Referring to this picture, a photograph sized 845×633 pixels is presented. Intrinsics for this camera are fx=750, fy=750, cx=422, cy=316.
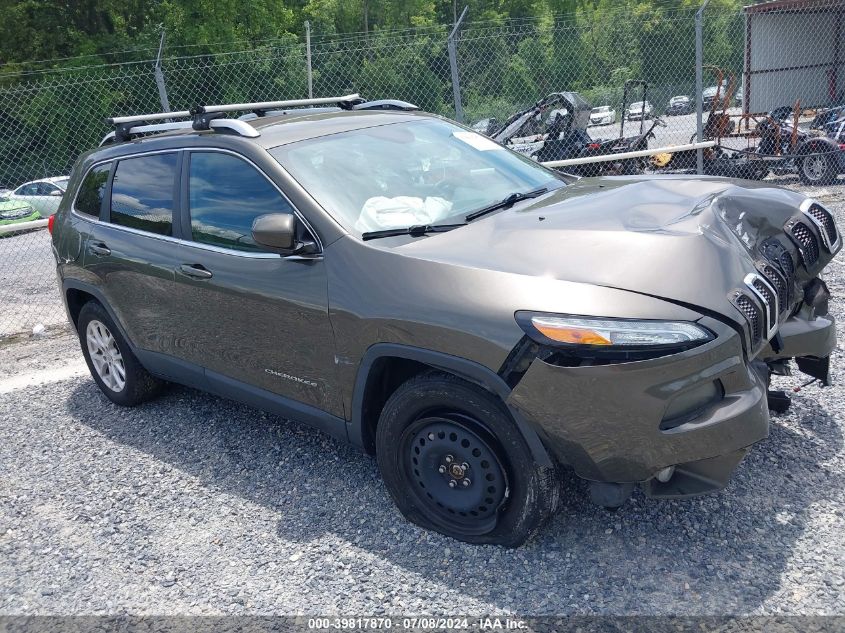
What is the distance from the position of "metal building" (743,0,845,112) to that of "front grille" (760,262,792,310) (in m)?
20.5

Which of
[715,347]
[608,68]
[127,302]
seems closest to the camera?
[715,347]

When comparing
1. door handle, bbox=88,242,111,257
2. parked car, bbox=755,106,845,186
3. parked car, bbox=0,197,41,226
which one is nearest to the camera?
door handle, bbox=88,242,111,257

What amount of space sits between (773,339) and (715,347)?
80 centimetres

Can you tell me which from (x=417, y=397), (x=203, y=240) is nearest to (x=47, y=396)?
(x=203, y=240)

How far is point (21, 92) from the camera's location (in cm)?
946

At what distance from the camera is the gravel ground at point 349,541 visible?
286cm

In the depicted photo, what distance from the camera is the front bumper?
8.46ft

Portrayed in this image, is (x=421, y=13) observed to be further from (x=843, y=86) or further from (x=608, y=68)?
(x=608, y=68)

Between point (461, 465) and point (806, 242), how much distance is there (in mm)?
1827

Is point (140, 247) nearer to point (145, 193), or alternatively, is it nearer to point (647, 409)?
point (145, 193)

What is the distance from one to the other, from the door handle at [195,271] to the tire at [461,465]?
1.32 metres

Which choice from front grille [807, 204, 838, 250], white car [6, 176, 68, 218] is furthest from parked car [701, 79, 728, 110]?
white car [6, 176, 68, 218]

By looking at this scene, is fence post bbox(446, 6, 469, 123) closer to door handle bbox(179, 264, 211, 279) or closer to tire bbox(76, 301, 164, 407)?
tire bbox(76, 301, 164, 407)

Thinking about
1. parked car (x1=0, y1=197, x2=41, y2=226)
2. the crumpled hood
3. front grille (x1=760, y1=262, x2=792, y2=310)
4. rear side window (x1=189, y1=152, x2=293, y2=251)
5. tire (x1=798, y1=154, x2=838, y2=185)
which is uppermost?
rear side window (x1=189, y1=152, x2=293, y2=251)
